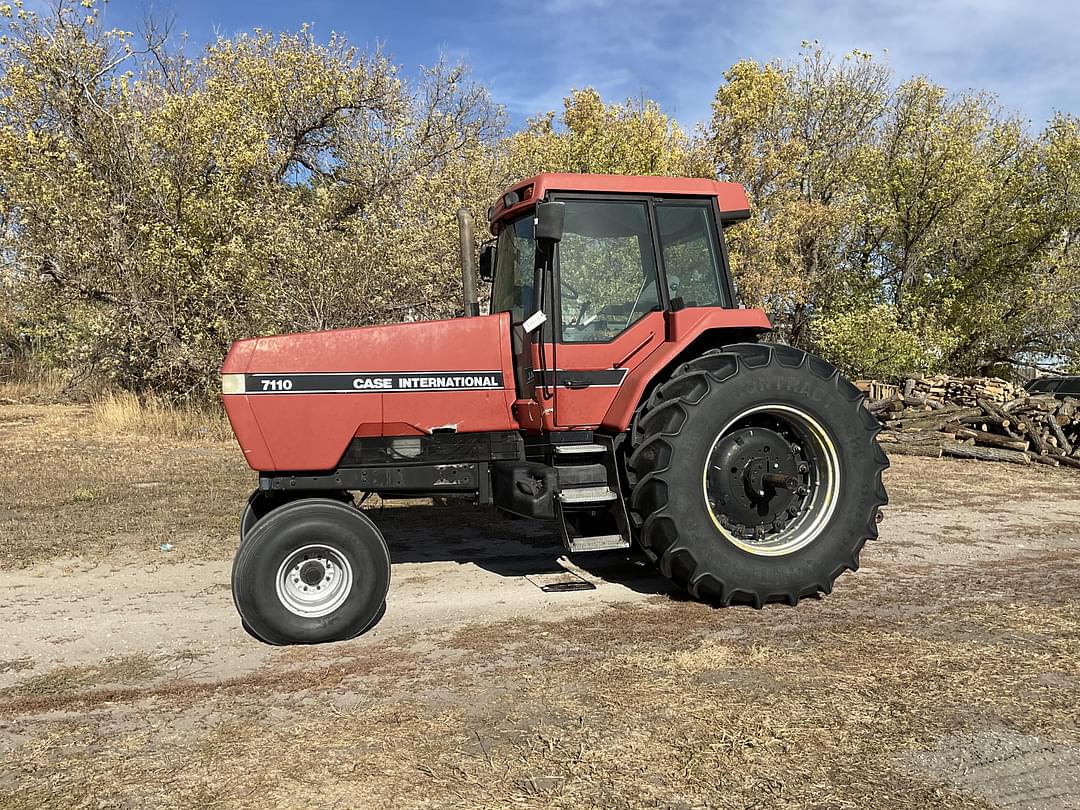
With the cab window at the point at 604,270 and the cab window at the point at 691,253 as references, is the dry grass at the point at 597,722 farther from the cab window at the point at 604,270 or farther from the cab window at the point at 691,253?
the cab window at the point at 691,253

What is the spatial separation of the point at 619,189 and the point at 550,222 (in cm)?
80

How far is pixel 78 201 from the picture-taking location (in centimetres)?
1309

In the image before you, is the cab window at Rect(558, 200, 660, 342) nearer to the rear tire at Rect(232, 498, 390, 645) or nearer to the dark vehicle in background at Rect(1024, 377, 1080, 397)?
the rear tire at Rect(232, 498, 390, 645)

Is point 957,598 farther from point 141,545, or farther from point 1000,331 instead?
point 1000,331

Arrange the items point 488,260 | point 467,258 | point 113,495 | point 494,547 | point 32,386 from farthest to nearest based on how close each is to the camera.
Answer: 1. point 32,386
2. point 467,258
3. point 113,495
4. point 494,547
5. point 488,260

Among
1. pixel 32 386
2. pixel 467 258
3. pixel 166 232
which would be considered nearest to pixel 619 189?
pixel 467 258

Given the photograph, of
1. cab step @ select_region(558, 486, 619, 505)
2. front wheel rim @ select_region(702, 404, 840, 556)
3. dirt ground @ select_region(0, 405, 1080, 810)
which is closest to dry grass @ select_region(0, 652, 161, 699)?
dirt ground @ select_region(0, 405, 1080, 810)

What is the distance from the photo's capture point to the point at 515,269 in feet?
17.7

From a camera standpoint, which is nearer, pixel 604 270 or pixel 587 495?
pixel 587 495

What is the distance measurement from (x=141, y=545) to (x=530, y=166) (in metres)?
14.7

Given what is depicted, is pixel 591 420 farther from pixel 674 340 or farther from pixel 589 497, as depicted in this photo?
pixel 674 340

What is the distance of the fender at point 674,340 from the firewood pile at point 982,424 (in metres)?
8.54

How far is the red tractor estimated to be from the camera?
4.59 meters

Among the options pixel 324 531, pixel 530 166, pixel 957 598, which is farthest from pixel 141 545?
pixel 530 166
